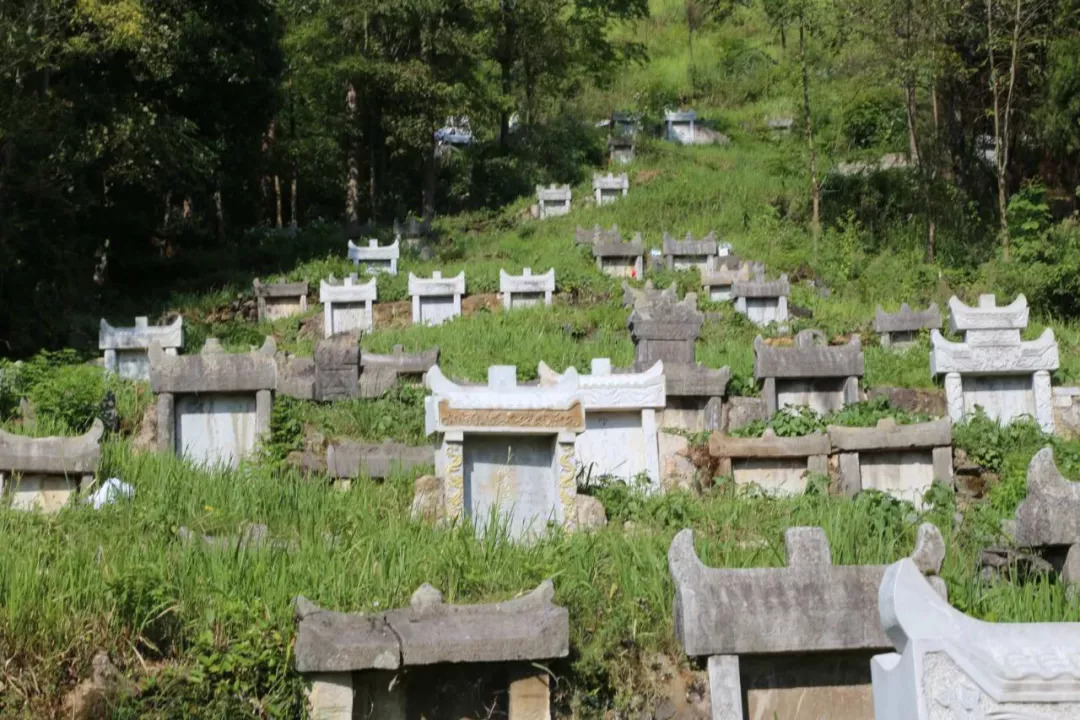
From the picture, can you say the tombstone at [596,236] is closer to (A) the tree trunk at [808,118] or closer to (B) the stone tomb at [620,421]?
(A) the tree trunk at [808,118]

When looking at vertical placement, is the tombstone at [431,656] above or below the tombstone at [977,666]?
below

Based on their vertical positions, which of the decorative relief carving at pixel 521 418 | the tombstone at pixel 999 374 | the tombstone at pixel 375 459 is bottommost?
the tombstone at pixel 375 459

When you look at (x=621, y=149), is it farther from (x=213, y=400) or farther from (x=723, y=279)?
(x=213, y=400)

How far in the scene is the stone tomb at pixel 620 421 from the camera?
12.3 metres

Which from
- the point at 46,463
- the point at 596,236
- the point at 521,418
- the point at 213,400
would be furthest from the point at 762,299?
the point at 46,463

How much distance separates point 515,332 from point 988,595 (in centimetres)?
1298

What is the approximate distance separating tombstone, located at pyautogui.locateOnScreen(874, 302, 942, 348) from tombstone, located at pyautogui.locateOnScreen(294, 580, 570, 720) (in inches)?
505

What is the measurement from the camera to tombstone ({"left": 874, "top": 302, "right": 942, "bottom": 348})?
18141 mm

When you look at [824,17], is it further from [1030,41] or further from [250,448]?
[250,448]

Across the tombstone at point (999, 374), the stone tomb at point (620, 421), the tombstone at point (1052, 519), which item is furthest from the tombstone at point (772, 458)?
the tombstone at point (1052, 519)

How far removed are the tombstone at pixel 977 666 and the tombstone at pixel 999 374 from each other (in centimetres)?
1030

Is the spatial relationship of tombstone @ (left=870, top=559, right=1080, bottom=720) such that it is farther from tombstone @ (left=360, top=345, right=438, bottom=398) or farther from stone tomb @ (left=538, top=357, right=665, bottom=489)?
tombstone @ (left=360, top=345, right=438, bottom=398)

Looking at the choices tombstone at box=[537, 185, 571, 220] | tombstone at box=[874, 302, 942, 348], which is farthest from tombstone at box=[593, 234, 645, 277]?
tombstone at box=[874, 302, 942, 348]

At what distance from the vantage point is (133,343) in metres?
17.8
